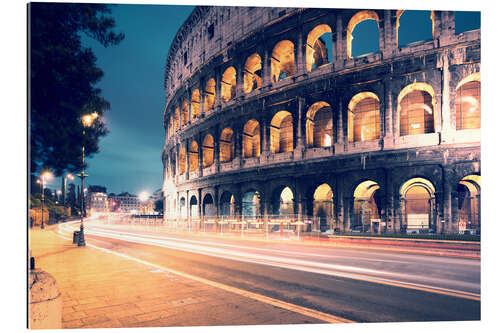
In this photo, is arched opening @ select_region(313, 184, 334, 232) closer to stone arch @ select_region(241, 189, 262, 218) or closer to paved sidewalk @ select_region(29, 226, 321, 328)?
stone arch @ select_region(241, 189, 262, 218)

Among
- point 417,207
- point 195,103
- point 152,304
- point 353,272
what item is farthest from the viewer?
point 195,103

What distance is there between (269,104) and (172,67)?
19668 mm

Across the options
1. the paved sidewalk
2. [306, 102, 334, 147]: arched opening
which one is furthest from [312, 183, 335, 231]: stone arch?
the paved sidewalk

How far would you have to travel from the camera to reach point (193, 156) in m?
31.7

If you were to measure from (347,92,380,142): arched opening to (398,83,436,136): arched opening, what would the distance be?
5.08 feet

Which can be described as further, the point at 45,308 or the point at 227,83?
the point at 227,83

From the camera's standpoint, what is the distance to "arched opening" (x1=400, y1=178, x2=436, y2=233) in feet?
50.6

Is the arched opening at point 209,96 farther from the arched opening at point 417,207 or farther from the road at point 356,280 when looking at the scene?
the road at point 356,280

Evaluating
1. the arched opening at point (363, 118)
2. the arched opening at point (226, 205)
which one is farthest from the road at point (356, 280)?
the arched opening at point (226, 205)

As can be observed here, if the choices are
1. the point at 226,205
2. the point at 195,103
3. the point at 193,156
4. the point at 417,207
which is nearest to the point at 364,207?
the point at 417,207

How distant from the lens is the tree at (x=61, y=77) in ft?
15.5

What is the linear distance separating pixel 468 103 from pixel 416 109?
8.41 ft

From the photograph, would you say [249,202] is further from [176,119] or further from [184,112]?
[176,119]

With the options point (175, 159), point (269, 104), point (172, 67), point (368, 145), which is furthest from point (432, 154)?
point (172, 67)
